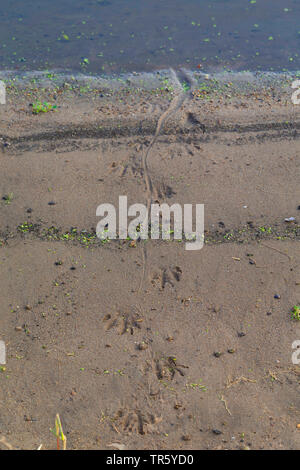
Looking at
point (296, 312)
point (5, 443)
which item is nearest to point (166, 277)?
point (296, 312)

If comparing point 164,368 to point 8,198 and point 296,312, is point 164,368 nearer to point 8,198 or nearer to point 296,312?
point 296,312

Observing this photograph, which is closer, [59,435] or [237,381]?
[59,435]

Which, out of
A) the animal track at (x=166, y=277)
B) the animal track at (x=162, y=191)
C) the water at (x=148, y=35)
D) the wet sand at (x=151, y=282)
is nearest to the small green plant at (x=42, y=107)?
the wet sand at (x=151, y=282)

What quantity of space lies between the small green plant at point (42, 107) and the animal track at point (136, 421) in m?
6.21

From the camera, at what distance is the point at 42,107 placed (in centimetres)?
911

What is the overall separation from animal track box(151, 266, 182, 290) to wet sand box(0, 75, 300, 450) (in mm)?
26

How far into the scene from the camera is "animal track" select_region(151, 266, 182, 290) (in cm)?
605

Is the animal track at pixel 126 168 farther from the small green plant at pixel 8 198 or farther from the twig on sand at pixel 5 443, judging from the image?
the twig on sand at pixel 5 443

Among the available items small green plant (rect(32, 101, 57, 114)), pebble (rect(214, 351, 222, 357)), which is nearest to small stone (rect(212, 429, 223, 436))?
pebble (rect(214, 351, 222, 357))

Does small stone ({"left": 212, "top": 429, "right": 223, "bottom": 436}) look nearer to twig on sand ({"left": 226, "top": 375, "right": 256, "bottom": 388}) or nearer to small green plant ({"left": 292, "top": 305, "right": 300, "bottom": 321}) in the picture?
twig on sand ({"left": 226, "top": 375, "right": 256, "bottom": 388})

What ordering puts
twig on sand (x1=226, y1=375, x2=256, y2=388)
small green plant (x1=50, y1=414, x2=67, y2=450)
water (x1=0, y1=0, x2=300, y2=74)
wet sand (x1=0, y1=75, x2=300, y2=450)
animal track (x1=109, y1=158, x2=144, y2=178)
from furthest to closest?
water (x1=0, y1=0, x2=300, y2=74) < animal track (x1=109, y1=158, x2=144, y2=178) < twig on sand (x1=226, y1=375, x2=256, y2=388) < wet sand (x1=0, y1=75, x2=300, y2=450) < small green plant (x1=50, y1=414, x2=67, y2=450)

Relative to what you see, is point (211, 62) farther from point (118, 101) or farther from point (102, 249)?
point (102, 249)

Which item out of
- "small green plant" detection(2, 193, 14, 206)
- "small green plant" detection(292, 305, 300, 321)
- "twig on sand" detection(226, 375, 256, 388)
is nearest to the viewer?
"twig on sand" detection(226, 375, 256, 388)

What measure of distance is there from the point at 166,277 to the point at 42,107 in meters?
4.78
